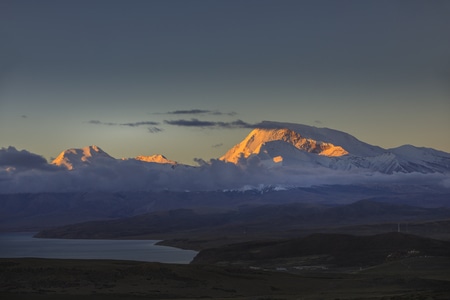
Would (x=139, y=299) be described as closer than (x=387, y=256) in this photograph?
Yes

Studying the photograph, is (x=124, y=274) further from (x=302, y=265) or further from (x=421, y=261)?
(x=302, y=265)

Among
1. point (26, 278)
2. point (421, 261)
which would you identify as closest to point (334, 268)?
point (421, 261)

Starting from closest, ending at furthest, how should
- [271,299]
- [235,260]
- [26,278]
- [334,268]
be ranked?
1. [271,299]
2. [26,278]
3. [334,268]
4. [235,260]

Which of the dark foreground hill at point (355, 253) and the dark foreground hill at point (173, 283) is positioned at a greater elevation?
the dark foreground hill at point (173, 283)

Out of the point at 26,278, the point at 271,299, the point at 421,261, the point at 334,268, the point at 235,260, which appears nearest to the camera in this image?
the point at 271,299

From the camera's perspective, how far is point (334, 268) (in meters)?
170

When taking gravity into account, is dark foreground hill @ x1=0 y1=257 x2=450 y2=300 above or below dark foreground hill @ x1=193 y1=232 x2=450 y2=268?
above

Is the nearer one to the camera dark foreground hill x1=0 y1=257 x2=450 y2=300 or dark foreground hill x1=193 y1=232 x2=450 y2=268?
dark foreground hill x1=0 y1=257 x2=450 y2=300

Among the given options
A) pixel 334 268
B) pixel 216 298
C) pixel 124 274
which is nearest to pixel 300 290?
pixel 216 298

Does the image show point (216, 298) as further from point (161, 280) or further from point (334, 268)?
point (334, 268)

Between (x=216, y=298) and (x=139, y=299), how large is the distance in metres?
9.16

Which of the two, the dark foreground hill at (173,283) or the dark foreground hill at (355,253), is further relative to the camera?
the dark foreground hill at (355,253)

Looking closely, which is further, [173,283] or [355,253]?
[355,253]

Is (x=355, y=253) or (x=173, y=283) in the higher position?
(x=173, y=283)
